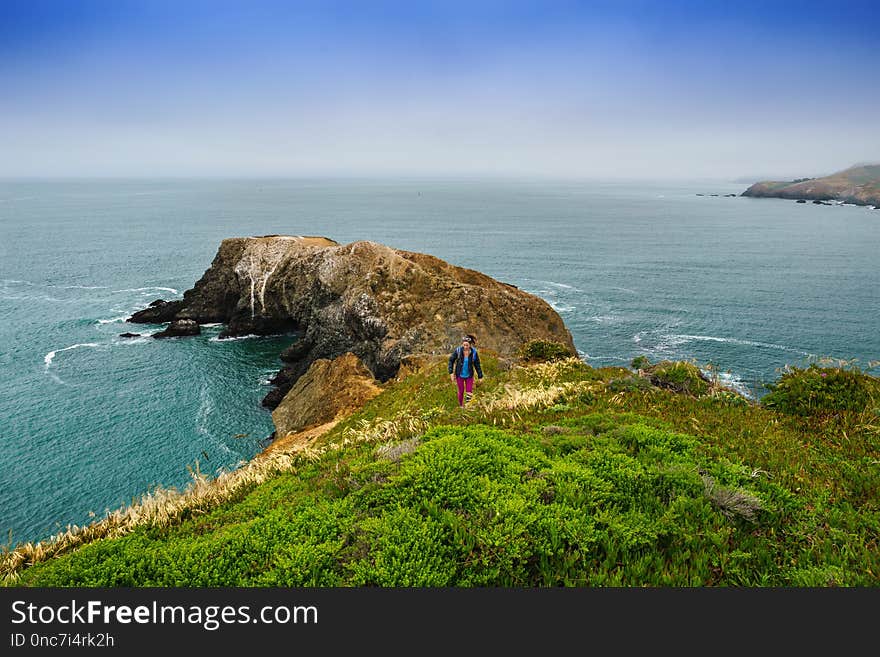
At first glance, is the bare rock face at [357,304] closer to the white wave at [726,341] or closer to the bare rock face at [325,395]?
the bare rock face at [325,395]

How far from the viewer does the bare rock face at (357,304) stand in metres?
Result: 39.7

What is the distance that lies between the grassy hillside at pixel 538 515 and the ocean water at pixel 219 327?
5.15m

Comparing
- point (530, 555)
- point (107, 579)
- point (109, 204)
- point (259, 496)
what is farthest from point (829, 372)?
point (109, 204)

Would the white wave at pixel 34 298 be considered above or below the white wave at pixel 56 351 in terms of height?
above

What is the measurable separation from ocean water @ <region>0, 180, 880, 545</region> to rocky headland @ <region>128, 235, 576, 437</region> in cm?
322

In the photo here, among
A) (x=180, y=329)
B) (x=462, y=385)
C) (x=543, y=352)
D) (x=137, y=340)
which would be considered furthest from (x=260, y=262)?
(x=462, y=385)

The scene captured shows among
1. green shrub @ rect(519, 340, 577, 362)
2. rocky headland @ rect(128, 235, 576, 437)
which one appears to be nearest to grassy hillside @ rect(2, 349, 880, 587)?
green shrub @ rect(519, 340, 577, 362)

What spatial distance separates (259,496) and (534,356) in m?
15.6

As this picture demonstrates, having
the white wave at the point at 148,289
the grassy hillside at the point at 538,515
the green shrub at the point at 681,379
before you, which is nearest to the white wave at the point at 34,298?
the white wave at the point at 148,289

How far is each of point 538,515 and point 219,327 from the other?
5661cm

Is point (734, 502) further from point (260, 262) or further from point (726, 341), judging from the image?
point (260, 262)

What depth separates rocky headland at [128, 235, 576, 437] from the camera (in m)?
31.8

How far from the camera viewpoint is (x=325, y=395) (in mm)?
27656

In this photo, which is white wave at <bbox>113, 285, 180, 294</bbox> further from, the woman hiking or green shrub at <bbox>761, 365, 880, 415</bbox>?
green shrub at <bbox>761, 365, 880, 415</bbox>
